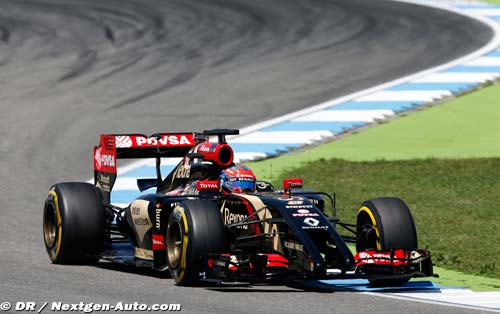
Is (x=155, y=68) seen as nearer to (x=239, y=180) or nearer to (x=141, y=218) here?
(x=141, y=218)

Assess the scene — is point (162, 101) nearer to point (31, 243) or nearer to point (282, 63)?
point (282, 63)

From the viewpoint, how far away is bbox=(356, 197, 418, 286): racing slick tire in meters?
11.4

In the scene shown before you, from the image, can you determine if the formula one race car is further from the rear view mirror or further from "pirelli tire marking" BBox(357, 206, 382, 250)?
the rear view mirror

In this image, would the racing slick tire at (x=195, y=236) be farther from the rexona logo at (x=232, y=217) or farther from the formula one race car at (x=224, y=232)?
the rexona logo at (x=232, y=217)

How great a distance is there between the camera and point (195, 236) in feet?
36.3

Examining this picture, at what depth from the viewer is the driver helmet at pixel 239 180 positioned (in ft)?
40.0

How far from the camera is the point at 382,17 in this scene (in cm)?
2884

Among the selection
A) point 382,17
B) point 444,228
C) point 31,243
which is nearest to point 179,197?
point 31,243

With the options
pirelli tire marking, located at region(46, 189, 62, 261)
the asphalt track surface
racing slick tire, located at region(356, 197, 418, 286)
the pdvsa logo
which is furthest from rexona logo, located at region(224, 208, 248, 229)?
the pdvsa logo

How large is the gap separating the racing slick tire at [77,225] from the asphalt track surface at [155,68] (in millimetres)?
214

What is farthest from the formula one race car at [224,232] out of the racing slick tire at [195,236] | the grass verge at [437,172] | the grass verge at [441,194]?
the grass verge at [441,194]

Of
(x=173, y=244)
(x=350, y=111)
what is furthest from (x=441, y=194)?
(x=173, y=244)

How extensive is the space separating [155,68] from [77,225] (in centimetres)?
1204

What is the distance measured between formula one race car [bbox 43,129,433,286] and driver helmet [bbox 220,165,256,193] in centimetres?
6
